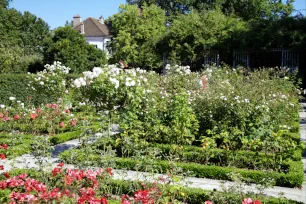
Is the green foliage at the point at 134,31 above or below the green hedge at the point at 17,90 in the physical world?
above

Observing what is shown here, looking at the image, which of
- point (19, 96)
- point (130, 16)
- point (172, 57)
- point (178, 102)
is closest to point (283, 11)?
point (130, 16)

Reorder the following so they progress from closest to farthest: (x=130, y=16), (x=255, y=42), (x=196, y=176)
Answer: (x=196, y=176) < (x=255, y=42) < (x=130, y=16)

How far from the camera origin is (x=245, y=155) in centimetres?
550

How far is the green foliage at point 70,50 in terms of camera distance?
2045cm

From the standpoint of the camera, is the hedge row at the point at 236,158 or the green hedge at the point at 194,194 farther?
the hedge row at the point at 236,158

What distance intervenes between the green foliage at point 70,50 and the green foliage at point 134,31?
4.12m

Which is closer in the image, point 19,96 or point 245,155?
point 245,155

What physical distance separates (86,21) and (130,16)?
13.0m

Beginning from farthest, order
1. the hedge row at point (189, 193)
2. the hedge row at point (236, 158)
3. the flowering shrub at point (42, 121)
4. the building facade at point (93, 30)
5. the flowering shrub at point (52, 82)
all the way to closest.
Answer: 1. the building facade at point (93, 30)
2. the flowering shrub at point (52, 82)
3. the flowering shrub at point (42, 121)
4. the hedge row at point (236, 158)
5. the hedge row at point (189, 193)

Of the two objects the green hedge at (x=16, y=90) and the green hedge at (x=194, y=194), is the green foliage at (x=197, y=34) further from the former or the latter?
the green hedge at (x=194, y=194)

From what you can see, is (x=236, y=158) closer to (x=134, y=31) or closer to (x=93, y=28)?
(x=134, y=31)

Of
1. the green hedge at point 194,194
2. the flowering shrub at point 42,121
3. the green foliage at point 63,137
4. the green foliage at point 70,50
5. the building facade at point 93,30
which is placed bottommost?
the green hedge at point 194,194

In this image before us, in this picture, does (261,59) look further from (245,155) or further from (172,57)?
(245,155)

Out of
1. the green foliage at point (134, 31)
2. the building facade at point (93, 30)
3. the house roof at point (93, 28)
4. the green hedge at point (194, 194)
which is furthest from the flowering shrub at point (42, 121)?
the house roof at point (93, 28)
